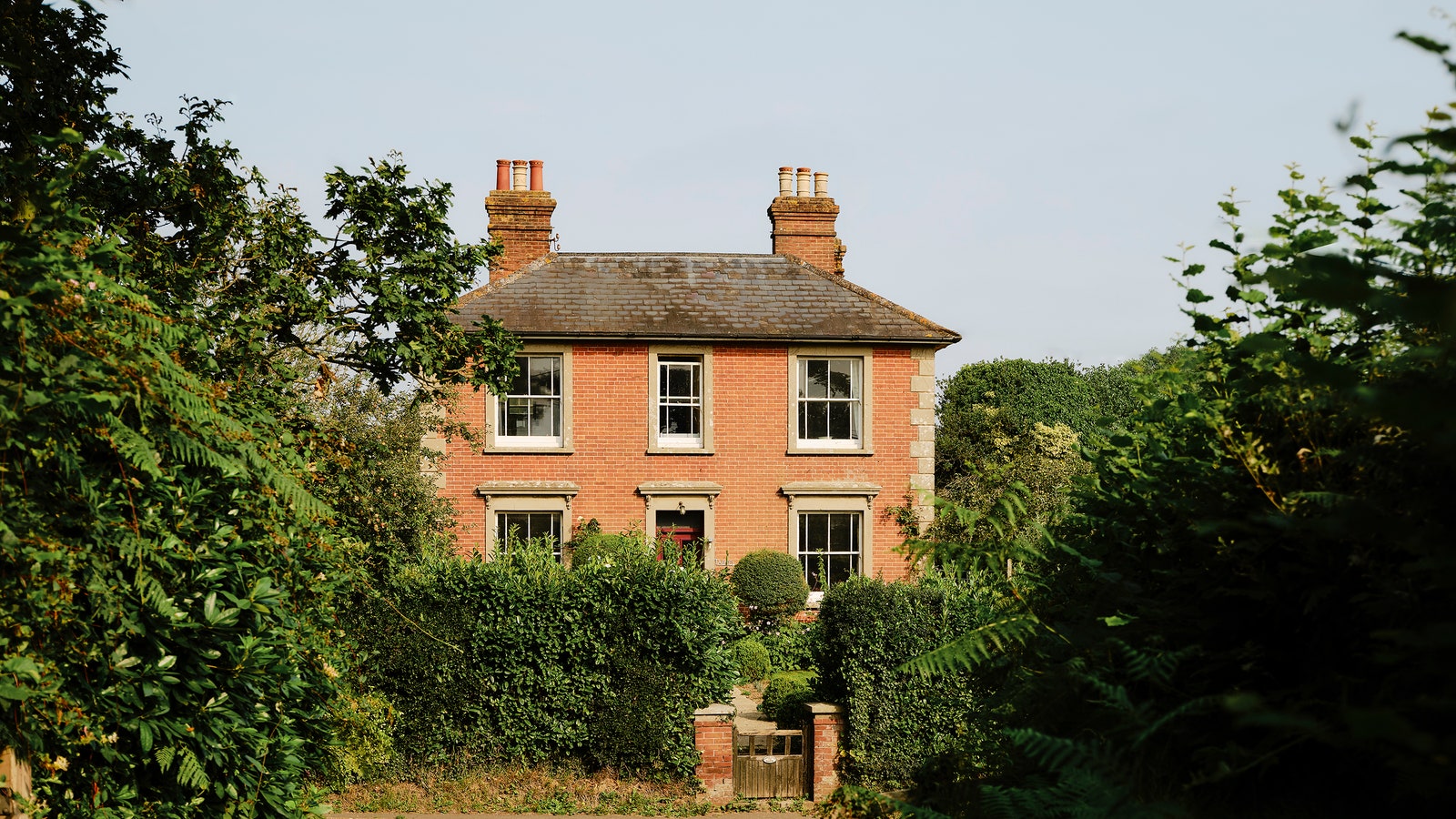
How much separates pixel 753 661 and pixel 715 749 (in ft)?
22.2

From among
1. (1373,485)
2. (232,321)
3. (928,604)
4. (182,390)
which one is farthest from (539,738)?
(1373,485)

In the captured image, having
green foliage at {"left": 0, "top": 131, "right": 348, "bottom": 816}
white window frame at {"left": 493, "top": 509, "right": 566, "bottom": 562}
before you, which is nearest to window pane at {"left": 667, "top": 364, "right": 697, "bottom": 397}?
white window frame at {"left": 493, "top": 509, "right": 566, "bottom": 562}

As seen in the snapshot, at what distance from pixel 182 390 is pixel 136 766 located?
1788mm

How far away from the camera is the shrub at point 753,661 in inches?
719

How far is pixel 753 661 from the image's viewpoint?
18516 millimetres

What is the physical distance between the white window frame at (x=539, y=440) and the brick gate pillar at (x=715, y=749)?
40.0ft

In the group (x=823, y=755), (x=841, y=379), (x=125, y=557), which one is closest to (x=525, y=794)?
(x=823, y=755)

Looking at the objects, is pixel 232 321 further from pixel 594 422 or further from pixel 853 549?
pixel 853 549

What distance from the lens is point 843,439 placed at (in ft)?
78.7

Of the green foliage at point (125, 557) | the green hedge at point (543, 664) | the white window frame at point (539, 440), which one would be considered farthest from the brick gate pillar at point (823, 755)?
the white window frame at point (539, 440)

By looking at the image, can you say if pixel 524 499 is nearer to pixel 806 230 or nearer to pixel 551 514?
pixel 551 514

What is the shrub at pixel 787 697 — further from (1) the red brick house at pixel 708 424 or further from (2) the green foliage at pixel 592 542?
(1) the red brick house at pixel 708 424

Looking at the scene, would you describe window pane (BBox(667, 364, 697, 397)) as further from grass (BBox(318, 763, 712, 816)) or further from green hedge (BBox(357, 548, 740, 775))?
grass (BBox(318, 763, 712, 816))

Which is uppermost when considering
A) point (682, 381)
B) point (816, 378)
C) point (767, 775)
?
point (816, 378)
